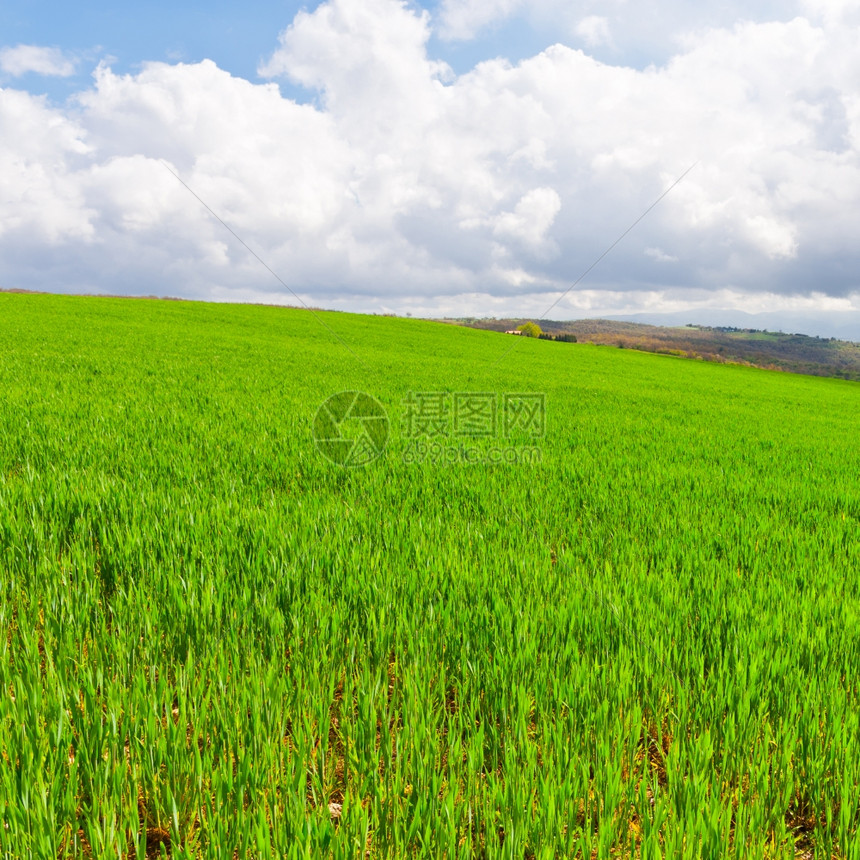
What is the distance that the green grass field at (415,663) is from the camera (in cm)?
162

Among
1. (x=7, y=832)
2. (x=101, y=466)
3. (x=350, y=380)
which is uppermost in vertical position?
(x=350, y=380)

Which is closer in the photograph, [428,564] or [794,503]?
[428,564]

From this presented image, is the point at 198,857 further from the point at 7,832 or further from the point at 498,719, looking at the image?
the point at 498,719

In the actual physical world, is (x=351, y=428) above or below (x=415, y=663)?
above

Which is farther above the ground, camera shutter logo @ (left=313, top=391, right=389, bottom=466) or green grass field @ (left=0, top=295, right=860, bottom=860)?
camera shutter logo @ (left=313, top=391, right=389, bottom=466)

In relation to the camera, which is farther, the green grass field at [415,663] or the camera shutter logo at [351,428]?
the camera shutter logo at [351,428]

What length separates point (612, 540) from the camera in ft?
13.8

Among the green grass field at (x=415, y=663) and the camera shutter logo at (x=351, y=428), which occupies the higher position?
the camera shutter logo at (x=351, y=428)

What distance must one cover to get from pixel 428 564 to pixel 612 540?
1.83 meters

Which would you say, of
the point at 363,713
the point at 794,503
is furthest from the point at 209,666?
the point at 794,503

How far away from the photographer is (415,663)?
2324mm

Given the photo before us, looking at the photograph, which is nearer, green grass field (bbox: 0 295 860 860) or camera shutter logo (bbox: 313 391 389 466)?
green grass field (bbox: 0 295 860 860)

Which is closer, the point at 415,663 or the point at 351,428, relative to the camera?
the point at 415,663

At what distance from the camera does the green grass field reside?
162cm
